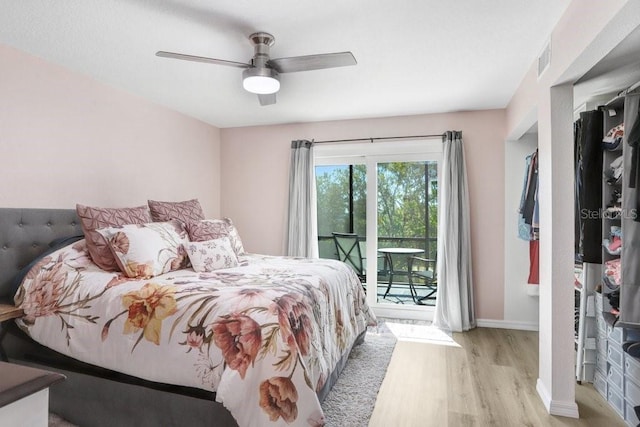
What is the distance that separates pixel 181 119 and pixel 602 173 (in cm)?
389

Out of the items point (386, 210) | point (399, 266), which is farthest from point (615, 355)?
point (386, 210)

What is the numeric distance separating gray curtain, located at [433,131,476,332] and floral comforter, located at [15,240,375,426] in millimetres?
1853

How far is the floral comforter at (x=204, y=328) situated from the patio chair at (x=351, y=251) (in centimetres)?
196

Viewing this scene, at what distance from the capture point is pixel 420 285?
4.22 metres

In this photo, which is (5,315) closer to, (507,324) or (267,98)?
(267,98)

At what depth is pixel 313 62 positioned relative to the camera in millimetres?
2211

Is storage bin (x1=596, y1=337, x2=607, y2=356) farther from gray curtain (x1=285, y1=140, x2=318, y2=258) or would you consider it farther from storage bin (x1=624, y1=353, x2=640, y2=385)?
gray curtain (x1=285, y1=140, x2=318, y2=258)

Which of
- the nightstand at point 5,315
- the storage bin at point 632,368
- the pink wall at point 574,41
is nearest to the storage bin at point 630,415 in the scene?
the storage bin at point 632,368

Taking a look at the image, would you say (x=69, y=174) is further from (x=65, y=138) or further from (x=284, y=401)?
(x=284, y=401)

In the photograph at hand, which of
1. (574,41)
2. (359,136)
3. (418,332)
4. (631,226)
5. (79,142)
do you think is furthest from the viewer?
(359,136)

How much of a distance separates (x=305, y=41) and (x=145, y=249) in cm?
172

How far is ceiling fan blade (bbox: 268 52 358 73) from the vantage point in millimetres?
2102

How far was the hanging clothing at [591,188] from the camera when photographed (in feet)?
7.84

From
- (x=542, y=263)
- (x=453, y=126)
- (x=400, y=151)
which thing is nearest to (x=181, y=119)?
(x=400, y=151)
